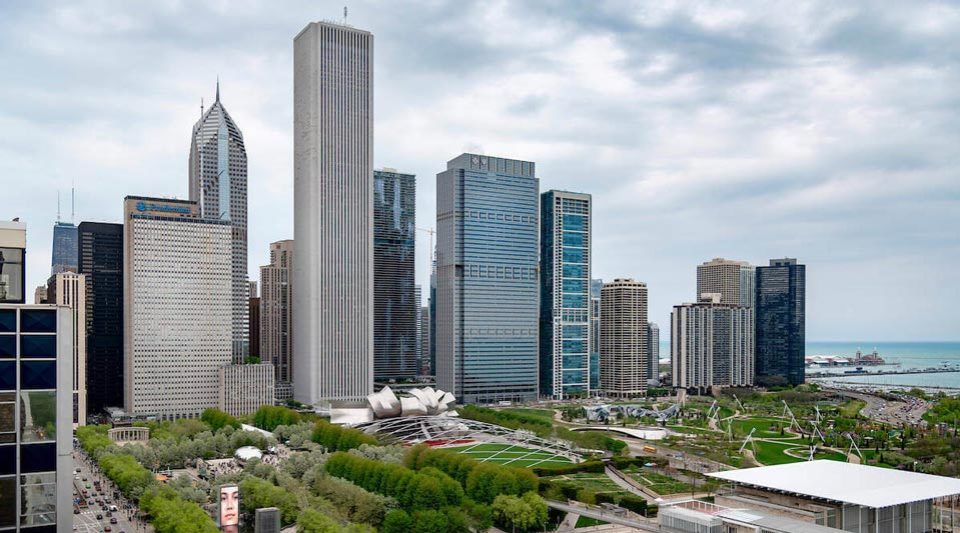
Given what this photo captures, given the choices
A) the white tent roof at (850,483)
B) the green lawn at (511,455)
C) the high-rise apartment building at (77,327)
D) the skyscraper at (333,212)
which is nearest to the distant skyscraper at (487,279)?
the skyscraper at (333,212)

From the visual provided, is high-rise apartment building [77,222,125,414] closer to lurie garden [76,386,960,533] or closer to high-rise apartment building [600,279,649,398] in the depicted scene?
lurie garden [76,386,960,533]

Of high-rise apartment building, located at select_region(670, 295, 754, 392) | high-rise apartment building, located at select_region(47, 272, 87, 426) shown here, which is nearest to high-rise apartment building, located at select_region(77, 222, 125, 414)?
high-rise apartment building, located at select_region(47, 272, 87, 426)

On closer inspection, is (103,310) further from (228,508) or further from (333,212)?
(228,508)

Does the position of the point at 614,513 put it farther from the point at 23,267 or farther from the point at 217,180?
the point at 217,180

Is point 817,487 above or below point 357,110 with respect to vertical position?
below

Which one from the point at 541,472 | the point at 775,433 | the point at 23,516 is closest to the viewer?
the point at 23,516

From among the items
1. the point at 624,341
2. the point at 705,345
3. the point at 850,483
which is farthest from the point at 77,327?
the point at 705,345

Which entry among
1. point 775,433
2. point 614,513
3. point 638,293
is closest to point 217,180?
point 638,293
